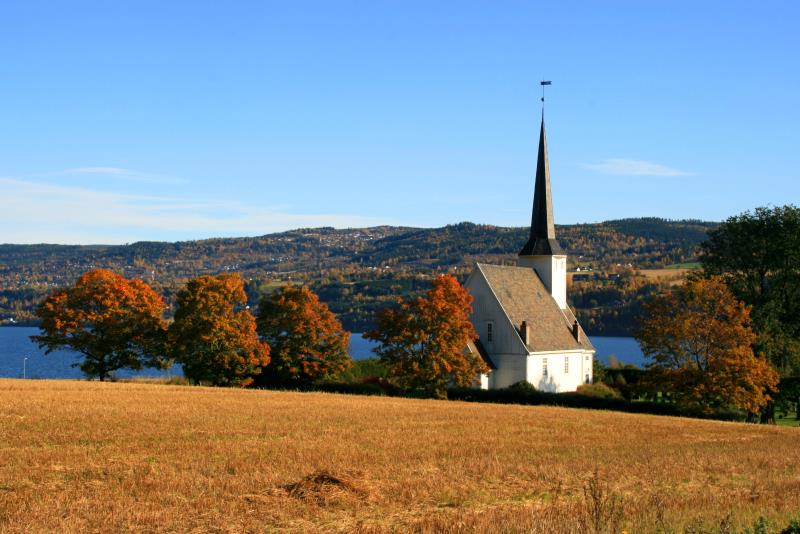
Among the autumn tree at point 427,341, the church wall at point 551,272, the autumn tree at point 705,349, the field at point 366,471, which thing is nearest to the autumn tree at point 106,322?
the autumn tree at point 427,341

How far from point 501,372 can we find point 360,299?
398ft

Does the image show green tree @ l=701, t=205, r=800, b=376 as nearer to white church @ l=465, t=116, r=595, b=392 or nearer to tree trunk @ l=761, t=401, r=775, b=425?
tree trunk @ l=761, t=401, r=775, b=425

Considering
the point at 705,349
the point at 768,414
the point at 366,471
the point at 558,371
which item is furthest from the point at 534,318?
the point at 366,471

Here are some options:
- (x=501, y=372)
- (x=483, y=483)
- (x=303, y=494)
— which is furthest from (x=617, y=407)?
(x=303, y=494)

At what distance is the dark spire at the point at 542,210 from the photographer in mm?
73456

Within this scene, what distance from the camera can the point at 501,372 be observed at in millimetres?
65062

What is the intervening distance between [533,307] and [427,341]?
15.1m

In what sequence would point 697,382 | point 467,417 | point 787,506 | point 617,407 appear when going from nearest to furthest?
point 787,506 < point 467,417 < point 697,382 < point 617,407

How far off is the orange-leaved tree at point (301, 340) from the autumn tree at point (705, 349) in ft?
63.2

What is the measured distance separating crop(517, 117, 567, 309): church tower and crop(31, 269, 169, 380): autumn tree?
28.7 metres

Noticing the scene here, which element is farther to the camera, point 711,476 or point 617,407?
point 617,407

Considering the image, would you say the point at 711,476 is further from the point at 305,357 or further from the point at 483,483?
the point at 305,357

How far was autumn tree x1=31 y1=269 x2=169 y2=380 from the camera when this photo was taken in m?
60.3

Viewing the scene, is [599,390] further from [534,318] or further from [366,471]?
[366,471]
